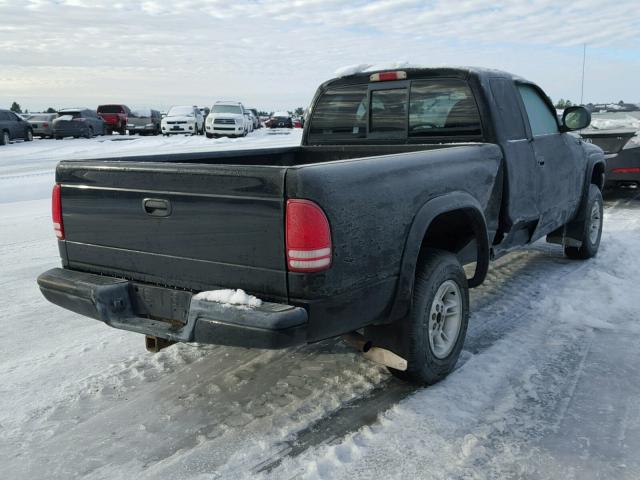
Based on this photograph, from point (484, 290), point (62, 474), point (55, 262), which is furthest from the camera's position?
point (55, 262)

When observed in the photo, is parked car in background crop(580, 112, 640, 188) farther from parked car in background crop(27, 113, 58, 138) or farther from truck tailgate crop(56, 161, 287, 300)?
parked car in background crop(27, 113, 58, 138)

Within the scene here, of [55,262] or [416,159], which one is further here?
[55,262]

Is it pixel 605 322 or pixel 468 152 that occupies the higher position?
pixel 468 152

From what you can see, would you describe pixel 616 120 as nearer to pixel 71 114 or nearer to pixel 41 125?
pixel 71 114

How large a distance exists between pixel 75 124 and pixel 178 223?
27.8m

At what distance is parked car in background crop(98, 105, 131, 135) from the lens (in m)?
34.2

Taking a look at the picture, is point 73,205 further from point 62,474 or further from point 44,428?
point 62,474

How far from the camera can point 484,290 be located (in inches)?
215

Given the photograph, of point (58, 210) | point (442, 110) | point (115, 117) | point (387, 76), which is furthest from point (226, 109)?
point (58, 210)

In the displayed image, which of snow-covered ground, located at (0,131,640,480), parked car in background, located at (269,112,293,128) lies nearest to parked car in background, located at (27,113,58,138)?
parked car in background, located at (269,112,293,128)

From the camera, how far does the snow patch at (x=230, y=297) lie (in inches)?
113

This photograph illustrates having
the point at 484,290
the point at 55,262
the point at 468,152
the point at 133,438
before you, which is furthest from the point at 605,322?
the point at 55,262

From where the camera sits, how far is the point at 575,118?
17.8ft

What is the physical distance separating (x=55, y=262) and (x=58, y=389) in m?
3.03
